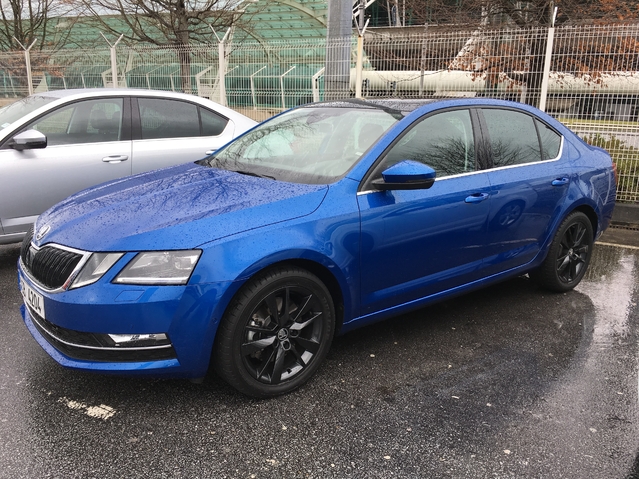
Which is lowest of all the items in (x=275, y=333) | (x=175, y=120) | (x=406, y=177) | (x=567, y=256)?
(x=567, y=256)

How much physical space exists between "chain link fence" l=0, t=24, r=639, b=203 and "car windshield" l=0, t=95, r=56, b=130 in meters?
3.46

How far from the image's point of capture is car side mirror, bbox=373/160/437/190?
9.93ft

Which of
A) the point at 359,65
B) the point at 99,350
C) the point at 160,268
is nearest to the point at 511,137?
the point at 160,268

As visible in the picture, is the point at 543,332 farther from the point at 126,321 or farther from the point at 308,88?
the point at 308,88

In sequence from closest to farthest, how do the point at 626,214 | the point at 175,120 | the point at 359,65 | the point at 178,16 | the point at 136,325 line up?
the point at 136,325 < the point at 175,120 < the point at 626,214 < the point at 359,65 < the point at 178,16

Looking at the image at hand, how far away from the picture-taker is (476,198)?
353 centimetres

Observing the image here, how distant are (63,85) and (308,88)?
677 cm

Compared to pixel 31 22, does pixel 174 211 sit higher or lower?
lower

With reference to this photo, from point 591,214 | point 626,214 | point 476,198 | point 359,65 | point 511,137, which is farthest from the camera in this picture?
point 359,65

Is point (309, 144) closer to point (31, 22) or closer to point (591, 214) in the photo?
point (591, 214)

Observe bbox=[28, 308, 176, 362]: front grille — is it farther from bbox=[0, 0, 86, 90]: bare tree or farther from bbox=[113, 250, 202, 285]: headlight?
bbox=[0, 0, 86, 90]: bare tree

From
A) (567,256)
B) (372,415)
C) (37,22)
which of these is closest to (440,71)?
(567,256)

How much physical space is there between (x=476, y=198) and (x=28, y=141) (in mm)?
3620

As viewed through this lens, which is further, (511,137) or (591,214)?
(591,214)
